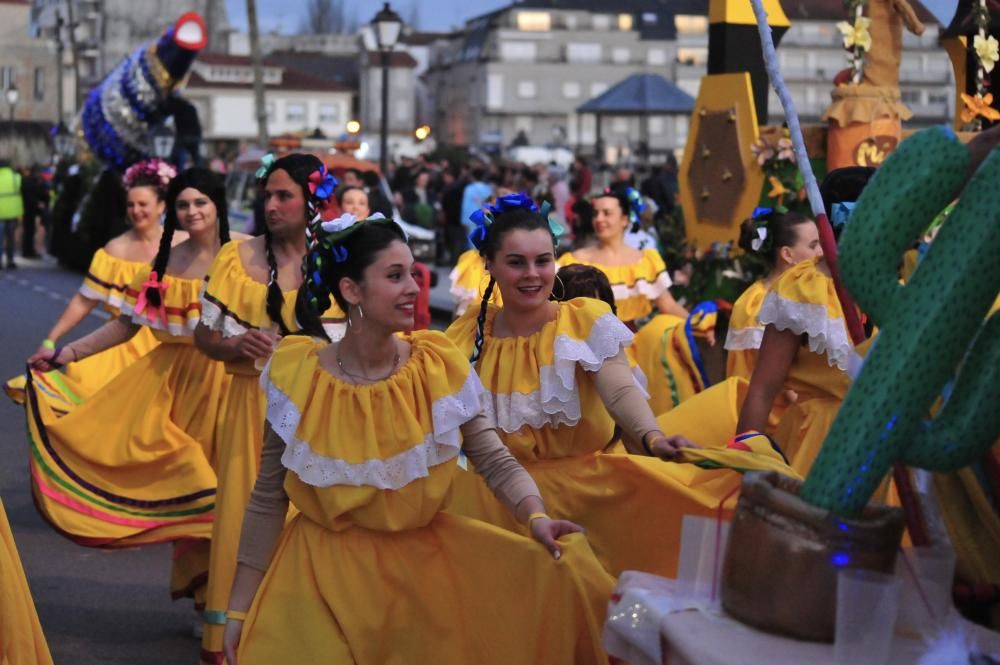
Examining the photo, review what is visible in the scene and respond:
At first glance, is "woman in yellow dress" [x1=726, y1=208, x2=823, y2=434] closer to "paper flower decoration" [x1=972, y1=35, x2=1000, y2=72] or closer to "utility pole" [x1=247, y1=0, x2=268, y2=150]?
"paper flower decoration" [x1=972, y1=35, x2=1000, y2=72]

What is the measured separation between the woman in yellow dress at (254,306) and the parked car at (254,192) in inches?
515

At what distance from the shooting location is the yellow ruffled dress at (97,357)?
327 inches

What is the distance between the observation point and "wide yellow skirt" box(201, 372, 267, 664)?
593 centimetres

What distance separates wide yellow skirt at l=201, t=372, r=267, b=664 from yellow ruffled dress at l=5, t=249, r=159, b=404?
2095 millimetres

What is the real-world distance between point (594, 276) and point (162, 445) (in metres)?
2.00

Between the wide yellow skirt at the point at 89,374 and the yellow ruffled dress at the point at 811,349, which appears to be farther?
the wide yellow skirt at the point at 89,374

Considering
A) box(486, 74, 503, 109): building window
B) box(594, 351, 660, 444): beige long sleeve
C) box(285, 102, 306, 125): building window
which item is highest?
box(594, 351, 660, 444): beige long sleeve

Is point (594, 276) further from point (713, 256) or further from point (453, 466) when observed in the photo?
point (713, 256)

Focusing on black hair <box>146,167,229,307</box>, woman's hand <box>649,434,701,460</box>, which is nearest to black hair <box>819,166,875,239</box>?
woman's hand <box>649,434,701,460</box>

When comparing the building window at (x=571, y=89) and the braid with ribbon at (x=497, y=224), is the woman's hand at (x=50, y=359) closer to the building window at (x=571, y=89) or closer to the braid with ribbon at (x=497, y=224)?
the braid with ribbon at (x=497, y=224)

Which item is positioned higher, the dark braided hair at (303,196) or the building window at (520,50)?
the building window at (520,50)

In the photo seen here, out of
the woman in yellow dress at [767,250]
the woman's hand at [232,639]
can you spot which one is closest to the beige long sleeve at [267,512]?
the woman's hand at [232,639]

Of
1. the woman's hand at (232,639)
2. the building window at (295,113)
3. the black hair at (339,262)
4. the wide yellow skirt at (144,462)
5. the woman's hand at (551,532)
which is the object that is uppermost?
the black hair at (339,262)

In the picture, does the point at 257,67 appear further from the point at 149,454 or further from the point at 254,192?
the point at 149,454
